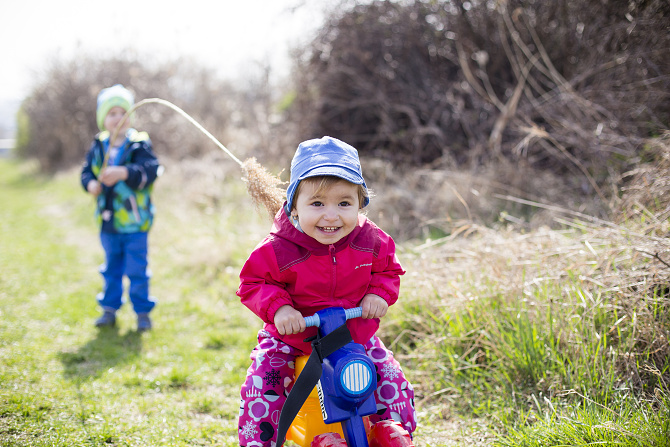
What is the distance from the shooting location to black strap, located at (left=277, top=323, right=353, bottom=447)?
6.78ft

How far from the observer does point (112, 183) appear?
13.2 ft

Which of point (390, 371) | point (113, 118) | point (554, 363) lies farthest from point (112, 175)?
point (554, 363)

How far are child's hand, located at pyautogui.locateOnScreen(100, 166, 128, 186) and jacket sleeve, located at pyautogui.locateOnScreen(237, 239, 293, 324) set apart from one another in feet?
7.32

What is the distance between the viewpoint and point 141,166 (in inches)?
164

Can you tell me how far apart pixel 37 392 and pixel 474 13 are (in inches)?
261

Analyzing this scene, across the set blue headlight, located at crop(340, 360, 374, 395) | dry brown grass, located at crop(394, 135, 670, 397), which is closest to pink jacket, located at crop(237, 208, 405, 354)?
blue headlight, located at crop(340, 360, 374, 395)

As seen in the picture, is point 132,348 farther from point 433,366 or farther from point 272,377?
point 433,366

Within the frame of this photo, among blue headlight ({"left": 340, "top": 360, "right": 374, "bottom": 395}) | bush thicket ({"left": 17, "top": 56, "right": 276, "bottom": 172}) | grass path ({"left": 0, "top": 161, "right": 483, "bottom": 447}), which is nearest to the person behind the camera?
blue headlight ({"left": 340, "top": 360, "right": 374, "bottom": 395})

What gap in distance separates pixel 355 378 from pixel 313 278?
20.0 inches

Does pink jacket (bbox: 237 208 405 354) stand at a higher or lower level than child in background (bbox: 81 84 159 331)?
lower

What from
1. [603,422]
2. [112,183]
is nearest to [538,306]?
[603,422]

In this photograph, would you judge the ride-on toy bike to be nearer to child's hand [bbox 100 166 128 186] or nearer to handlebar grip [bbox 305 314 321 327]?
handlebar grip [bbox 305 314 321 327]

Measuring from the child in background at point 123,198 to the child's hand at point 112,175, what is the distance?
67mm

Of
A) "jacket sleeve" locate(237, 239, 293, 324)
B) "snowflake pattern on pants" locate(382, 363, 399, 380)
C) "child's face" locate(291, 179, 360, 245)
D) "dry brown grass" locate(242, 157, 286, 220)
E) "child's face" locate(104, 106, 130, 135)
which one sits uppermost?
"child's face" locate(104, 106, 130, 135)
